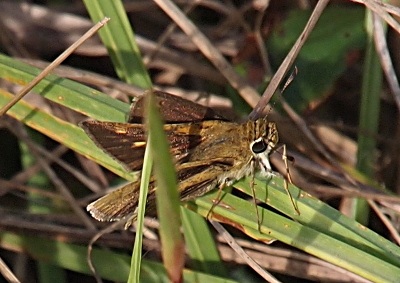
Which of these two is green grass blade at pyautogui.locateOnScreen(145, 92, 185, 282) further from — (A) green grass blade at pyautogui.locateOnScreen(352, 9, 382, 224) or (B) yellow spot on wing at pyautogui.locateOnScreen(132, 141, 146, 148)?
(A) green grass blade at pyautogui.locateOnScreen(352, 9, 382, 224)

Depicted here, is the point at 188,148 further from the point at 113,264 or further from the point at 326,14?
the point at 326,14

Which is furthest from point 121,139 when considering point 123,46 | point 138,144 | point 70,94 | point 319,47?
point 319,47

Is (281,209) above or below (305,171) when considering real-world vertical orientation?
below

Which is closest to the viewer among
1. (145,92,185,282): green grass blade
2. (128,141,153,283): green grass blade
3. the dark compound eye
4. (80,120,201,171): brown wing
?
(145,92,185,282): green grass blade

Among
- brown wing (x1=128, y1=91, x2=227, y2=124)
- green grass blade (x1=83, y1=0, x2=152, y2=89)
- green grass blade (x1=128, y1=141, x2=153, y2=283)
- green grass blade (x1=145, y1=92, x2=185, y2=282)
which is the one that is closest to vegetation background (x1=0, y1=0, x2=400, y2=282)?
green grass blade (x1=83, y1=0, x2=152, y2=89)

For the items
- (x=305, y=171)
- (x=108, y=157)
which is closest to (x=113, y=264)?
(x=108, y=157)

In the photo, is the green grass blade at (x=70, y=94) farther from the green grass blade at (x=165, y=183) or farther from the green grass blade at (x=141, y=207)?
the green grass blade at (x=165, y=183)
